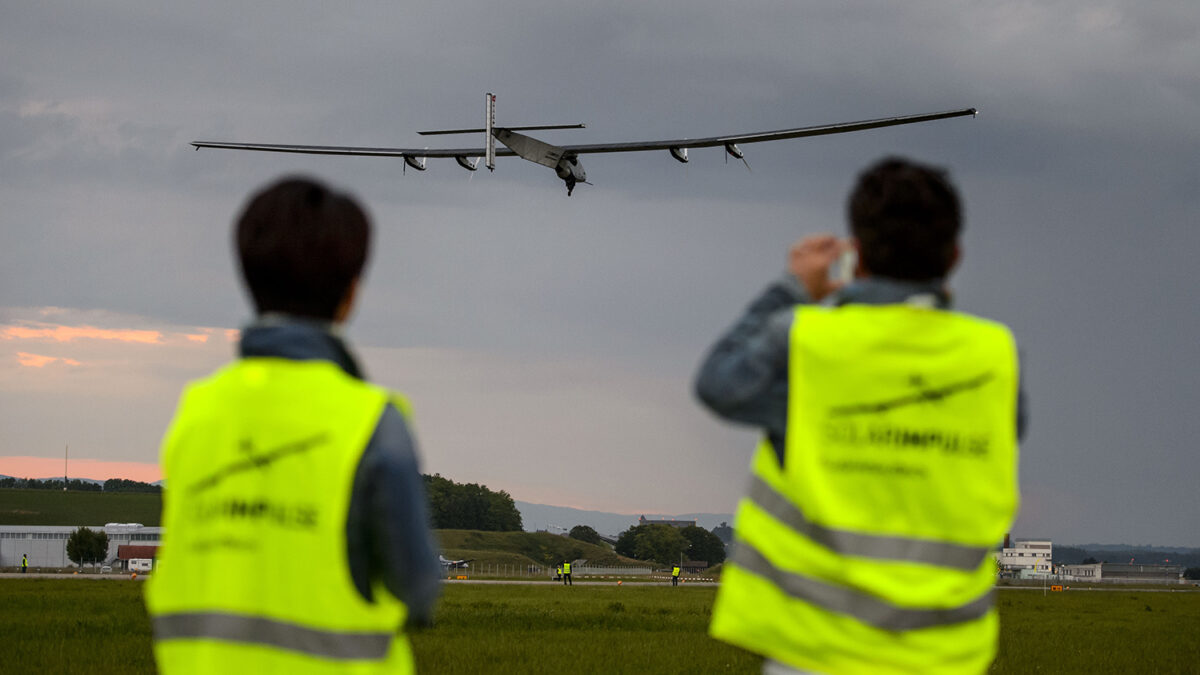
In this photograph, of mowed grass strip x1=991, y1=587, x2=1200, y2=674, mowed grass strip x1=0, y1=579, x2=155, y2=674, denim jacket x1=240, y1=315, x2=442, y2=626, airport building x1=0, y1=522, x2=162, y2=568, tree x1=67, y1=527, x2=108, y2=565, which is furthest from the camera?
airport building x1=0, y1=522, x2=162, y2=568

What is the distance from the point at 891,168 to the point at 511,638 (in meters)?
22.7

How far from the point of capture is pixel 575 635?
2638 centimetres

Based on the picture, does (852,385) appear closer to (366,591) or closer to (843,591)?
(843,591)

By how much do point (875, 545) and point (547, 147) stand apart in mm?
37292

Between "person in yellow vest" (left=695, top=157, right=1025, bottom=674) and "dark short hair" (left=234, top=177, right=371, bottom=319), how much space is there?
0.97 meters

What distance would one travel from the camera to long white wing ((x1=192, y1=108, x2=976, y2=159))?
36.7 metres

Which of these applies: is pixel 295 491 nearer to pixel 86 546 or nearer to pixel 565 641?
pixel 565 641

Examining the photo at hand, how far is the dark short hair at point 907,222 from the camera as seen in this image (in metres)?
3.24

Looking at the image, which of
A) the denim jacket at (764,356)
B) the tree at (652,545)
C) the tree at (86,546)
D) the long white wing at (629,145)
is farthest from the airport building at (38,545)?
the denim jacket at (764,356)

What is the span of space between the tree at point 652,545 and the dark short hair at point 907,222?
186 meters

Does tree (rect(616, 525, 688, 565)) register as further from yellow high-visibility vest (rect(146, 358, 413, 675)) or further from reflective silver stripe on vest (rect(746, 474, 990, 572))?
yellow high-visibility vest (rect(146, 358, 413, 675))

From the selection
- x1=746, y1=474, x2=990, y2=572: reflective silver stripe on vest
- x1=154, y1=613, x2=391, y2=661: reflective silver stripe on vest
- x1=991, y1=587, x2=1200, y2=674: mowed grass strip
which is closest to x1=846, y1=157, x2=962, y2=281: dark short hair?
x1=746, y1=474, x2=990, y2=572: reflective silver stripe on vest

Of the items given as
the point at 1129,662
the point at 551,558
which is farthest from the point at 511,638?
the point at 551,558

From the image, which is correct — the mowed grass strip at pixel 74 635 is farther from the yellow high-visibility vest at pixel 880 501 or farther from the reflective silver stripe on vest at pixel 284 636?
the yellow high-visibility vest at pixel 880 501
